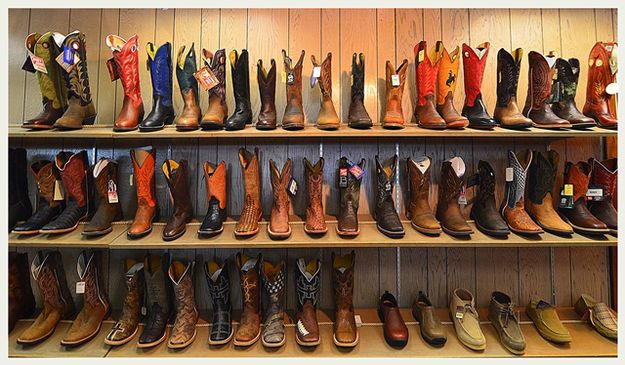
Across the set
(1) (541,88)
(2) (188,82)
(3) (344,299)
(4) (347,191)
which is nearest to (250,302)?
(3) (344,299)

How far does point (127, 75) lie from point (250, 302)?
130 cm

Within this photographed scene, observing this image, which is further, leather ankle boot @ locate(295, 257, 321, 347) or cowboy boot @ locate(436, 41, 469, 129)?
cowboy boot @ locate(436, 41, 469, 129)

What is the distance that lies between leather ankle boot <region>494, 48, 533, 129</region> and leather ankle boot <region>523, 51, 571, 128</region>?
6 centimetres

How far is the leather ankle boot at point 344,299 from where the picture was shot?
1761 mm

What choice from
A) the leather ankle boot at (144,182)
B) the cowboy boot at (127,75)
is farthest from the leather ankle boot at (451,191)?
the cowboy boot at (127,75)

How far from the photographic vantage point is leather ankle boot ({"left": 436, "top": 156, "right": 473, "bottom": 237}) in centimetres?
184

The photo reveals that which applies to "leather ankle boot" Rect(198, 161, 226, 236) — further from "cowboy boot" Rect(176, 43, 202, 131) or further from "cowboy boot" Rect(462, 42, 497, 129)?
"cowboy boot" Rect(462, 42, 497, 129)

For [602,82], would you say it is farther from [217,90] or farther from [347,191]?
[217,90]

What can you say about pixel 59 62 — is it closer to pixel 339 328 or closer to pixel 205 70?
pixel 205 70

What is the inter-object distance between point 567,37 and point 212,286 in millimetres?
2464

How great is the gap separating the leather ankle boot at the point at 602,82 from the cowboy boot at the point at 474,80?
0.56 m

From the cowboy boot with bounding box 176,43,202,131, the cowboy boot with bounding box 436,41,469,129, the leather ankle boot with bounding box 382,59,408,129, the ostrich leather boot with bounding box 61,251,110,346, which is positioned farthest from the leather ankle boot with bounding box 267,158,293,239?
the ostrich leather boot with bounding box 61,251,110,346

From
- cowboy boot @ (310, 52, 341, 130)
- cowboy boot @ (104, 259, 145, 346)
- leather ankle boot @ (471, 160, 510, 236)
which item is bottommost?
cowboy boot @ (104, 259, 145, 346)
